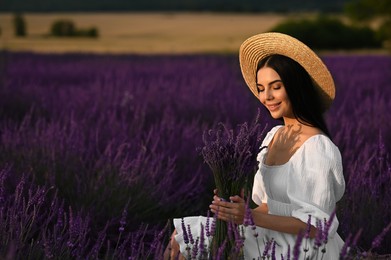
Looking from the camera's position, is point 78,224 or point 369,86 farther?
point 369,86

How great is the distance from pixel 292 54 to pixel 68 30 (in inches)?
1876

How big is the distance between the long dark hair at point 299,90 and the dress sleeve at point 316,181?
0.15 meters

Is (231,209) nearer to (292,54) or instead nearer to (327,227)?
(327,227)

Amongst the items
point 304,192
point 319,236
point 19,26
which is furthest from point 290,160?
point 19,26

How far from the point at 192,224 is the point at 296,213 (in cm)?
41

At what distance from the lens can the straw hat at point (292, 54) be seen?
251cm

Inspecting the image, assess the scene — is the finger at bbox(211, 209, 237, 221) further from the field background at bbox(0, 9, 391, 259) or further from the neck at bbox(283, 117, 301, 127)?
the neck at bbox(283, 117, 301, 127)

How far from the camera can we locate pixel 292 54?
2.52m

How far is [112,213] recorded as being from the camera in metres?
3.50

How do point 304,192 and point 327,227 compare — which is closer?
point 327,227

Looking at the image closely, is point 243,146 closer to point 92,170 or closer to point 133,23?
point 92,170

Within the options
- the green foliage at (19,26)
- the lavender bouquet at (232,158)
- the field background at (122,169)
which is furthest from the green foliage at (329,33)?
the lavender bouquet at (232,158)

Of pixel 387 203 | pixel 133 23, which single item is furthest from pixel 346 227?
pixel 133 23

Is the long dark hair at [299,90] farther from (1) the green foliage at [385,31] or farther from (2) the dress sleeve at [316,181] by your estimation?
(1) the green foliage at [385,31]
